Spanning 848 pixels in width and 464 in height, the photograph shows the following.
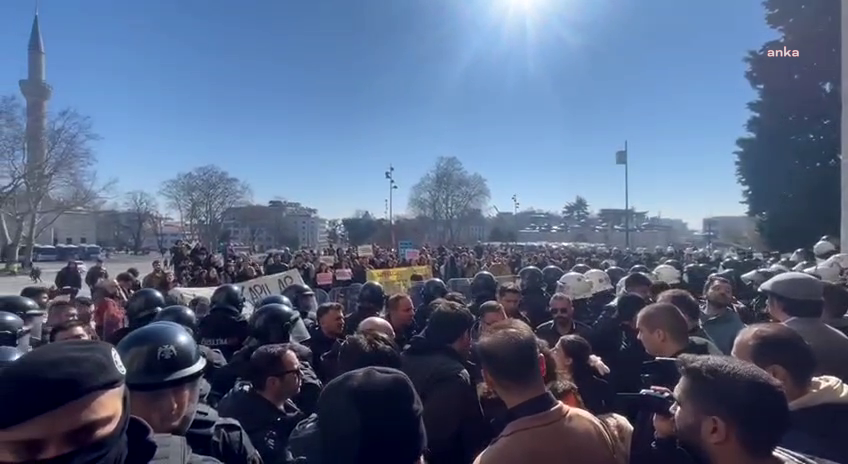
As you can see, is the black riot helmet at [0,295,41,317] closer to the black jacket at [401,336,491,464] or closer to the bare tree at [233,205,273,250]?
the black jacket at [401,336,491,464]

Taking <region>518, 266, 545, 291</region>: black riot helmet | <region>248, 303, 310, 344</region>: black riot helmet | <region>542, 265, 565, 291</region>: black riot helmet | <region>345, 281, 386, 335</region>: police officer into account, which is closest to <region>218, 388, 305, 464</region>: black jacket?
<region>248, 303, 310, 344</region>: black riot helmet

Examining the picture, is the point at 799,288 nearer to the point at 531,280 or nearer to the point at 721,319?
the point at 721,319

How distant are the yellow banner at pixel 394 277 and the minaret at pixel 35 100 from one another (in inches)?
1524

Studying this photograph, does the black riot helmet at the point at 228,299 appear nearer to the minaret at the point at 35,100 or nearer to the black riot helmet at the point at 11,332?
the black riot helmet at the point at 11,332

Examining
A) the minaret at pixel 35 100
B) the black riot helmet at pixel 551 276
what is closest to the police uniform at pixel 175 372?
the black riot helmet at pixel 551 276

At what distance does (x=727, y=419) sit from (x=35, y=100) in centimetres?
7836

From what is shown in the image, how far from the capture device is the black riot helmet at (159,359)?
2.61 m

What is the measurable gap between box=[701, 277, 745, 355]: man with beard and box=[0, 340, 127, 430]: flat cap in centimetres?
560

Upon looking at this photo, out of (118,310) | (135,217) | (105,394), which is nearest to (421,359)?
(105,394)

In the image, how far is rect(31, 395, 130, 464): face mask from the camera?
5.32 feet

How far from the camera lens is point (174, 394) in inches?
103

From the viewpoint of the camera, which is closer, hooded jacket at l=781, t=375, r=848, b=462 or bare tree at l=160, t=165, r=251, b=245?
hooded jacket at l=781, t=375, r=848, b=462

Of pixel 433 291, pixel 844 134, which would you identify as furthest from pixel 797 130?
pixel 433 291

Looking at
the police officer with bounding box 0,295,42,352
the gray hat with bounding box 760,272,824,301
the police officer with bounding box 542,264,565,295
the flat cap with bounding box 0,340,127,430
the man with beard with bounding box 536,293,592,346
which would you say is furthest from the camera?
the police officer with bounding box 542,264,565,295
